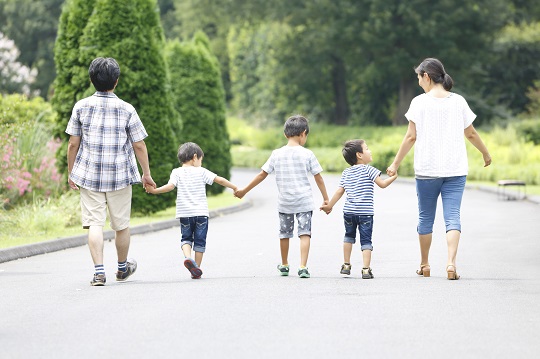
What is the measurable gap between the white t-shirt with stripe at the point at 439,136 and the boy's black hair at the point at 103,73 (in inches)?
111

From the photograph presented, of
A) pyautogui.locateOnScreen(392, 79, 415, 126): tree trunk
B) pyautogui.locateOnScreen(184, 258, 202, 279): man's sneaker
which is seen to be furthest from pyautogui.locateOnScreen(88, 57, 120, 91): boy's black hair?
pyautogui.locateOnScreen(392, 79, 415, 126): tree trunk

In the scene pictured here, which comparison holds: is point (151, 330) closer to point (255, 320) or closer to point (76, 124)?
point (255, 320)

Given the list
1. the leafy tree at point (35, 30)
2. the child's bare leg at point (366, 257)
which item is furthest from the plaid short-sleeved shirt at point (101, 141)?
the leafy tree at point (35, 30)

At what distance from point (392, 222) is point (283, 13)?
38.5 m

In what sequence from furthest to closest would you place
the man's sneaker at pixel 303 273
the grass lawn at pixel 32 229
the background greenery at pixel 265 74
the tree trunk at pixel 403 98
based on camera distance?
the tree trunk at pixel 403 98, the background greenery at pixel 265 74, the grass lawn at pixel 32 229, the man's sneaker at pixel 303 273

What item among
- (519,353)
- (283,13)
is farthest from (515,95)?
(519,353)

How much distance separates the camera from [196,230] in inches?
423

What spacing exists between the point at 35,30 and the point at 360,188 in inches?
2631

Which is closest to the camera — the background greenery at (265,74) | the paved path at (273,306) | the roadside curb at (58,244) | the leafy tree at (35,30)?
the paved path at (273,306)

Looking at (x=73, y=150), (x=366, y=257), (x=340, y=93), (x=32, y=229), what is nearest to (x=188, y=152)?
(x=73, y=150)

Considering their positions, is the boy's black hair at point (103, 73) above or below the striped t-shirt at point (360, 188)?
above

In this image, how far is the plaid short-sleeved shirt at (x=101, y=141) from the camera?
10.1m

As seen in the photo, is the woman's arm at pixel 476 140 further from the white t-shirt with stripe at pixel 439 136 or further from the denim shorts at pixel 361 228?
the denim shorts at pixel 361 228

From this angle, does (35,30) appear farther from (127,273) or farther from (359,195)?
(359,195)
